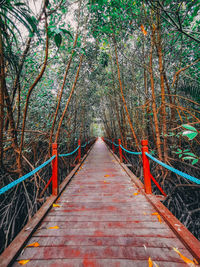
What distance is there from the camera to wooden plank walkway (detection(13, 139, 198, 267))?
1226 mm

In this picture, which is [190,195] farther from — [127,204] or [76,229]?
[76,229]

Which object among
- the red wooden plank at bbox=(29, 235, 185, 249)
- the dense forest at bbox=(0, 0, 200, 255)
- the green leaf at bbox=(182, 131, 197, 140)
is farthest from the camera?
the dense forest at bbox=(0, 0, 200, 255)

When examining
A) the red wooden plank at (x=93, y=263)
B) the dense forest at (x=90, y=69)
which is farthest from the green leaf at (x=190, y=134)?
the red wooden plank at (x=93, y=263)

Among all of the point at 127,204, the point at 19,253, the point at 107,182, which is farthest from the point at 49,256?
the point at 107,182

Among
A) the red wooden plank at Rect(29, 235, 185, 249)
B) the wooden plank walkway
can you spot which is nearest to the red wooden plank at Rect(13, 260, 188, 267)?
the wooden plank walkway

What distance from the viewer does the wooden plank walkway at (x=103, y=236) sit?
123 cm

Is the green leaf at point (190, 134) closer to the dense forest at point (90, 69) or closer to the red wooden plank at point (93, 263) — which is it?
the dense forest at point (90, 69)

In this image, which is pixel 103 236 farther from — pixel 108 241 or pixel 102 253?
pixel 102 253

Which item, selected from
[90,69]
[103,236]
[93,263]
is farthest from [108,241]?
[90,69]

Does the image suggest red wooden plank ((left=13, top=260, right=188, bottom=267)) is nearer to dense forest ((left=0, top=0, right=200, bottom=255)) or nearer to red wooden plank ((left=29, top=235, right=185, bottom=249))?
red wooden plank ((left=29, top=235, right=185, bottom=249))

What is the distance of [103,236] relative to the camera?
151 cm

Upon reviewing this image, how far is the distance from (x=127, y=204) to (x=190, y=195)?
1931 millimetres

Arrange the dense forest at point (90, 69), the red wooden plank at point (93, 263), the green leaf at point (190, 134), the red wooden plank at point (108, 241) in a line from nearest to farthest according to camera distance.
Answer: the green leaf at point (190, 134) < the red wooden plank at point (93, 263) < the red wooden plank at point (108, 241) < the dense forest at point (90, 69)

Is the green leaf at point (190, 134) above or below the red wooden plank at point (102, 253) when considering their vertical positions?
above
